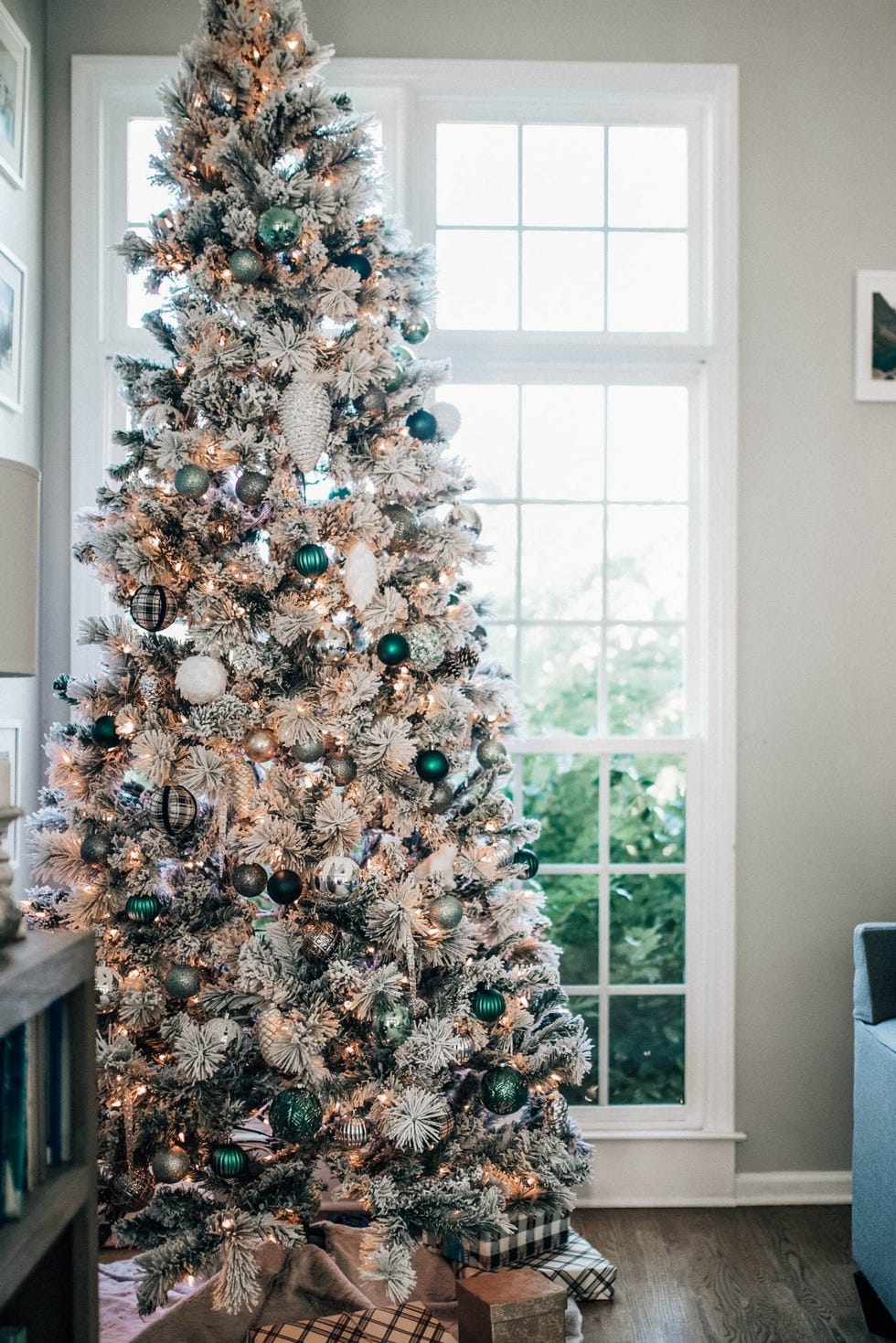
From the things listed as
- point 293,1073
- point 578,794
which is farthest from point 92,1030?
point 578,794

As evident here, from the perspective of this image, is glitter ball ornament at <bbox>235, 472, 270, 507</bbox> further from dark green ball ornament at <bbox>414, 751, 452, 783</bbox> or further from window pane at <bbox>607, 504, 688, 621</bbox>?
window pane at <bbox>607, 504, 688, 621</bbox>

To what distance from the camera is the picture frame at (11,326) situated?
2465 millimetres

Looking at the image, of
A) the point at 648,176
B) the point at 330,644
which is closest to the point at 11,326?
the point at 330,644

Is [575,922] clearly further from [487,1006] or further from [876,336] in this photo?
[876,336]

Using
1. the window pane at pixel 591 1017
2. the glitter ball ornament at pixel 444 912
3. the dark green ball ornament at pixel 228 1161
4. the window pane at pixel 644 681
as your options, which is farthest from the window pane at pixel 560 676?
the dark green ball ornament at pixel 228 1161

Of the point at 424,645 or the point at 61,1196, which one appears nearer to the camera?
the point at 61,1196

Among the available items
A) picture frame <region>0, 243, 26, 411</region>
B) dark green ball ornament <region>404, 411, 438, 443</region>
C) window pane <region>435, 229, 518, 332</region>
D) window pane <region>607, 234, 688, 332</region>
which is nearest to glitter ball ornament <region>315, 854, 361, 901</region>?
dark green ball ornament <region>404, 411, 438, 443</region>

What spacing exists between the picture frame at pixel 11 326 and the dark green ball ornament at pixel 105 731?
91cm

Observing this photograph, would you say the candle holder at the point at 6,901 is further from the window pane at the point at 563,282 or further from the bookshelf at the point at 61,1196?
the window pane at the point at 563,282

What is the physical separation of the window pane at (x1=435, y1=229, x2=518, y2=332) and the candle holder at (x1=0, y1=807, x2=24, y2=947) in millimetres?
1879

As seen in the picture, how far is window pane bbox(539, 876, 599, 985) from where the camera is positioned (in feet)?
9.24

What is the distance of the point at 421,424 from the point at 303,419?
245 mm

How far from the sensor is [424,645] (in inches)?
79.0

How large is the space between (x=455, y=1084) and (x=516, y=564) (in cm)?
134
